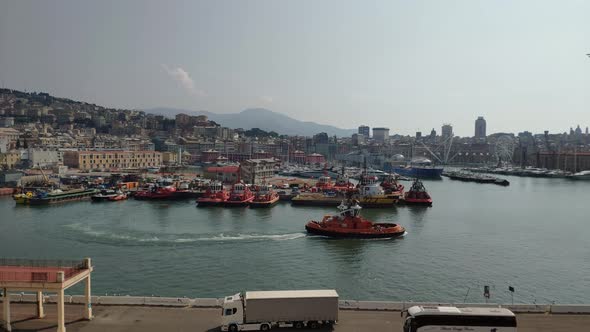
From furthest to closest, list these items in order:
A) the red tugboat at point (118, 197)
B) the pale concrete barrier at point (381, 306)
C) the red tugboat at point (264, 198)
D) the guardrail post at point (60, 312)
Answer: the red tugboat at point (118, 197) → the red tugboat at point (264, 198) → the pale concrete barrier at point (381, 306) → the guardrail post at point (60, 312)

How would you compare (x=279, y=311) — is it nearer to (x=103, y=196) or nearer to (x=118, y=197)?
(x=118, y=197)

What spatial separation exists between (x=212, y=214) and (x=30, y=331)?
55.8ft

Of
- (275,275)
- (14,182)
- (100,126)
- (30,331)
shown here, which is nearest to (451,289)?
(275,275)

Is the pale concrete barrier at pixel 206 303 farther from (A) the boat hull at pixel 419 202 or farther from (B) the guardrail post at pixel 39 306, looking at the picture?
(A) the boat hull at pixel 419 202

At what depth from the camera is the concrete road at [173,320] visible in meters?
7.26

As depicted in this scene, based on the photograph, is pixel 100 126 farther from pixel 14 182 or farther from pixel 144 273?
pixel 144 273

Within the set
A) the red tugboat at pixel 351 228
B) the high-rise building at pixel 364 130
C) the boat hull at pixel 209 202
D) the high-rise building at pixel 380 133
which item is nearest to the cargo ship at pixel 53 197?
→ the boat hull at pixel 209 202

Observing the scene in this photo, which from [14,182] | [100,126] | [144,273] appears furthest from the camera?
[100,126]

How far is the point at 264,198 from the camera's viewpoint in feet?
91.5

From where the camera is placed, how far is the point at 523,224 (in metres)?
22.0

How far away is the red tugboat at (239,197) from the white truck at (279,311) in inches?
774

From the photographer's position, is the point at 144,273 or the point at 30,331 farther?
the point at 144,273

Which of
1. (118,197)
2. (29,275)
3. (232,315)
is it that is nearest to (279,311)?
(232,315)

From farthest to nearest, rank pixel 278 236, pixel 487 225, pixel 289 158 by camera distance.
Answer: pixel 289 158 < pixel 487 225 < pixel 278 236
